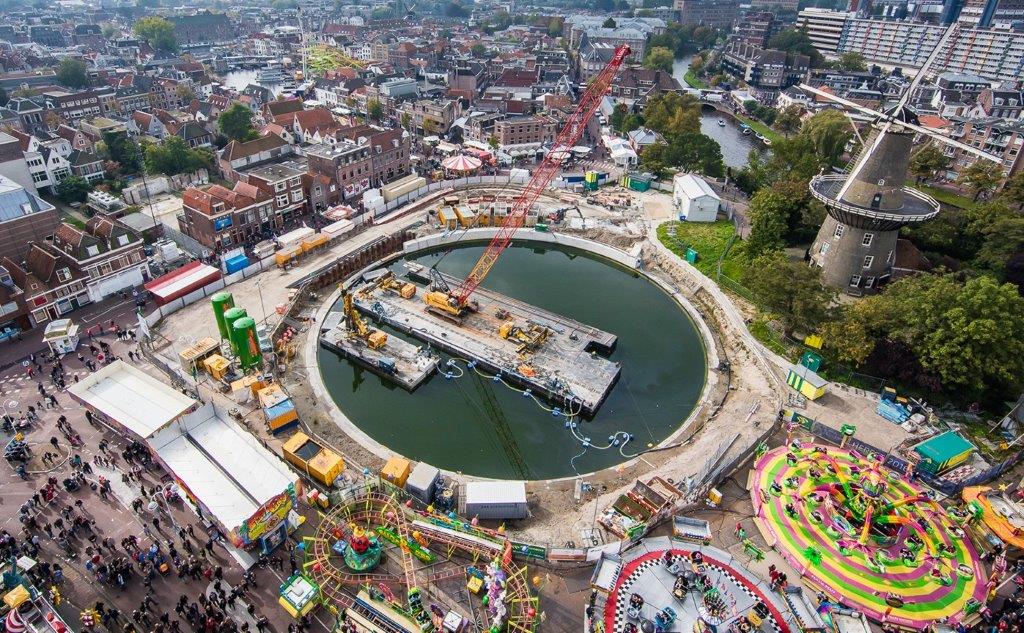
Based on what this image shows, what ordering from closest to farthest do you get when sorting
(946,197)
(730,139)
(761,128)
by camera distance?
(946,197)
(730,139)
(761,128)

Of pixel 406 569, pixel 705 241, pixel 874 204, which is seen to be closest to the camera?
pixel 406 569

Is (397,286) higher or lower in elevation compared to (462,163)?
lower

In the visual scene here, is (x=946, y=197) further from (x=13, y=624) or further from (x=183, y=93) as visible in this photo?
(x=183, y=93)

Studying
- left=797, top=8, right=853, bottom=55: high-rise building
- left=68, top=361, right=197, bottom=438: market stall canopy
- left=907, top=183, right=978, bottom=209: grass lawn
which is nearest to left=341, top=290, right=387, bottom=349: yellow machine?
left=68, top=361, right=197, bottom=438: market stall canopy

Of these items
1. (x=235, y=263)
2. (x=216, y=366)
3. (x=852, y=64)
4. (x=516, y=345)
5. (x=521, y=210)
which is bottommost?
(x=516, y=345)

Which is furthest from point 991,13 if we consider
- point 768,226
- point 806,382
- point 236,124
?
point 236,124

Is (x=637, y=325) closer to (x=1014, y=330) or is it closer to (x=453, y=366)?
(x=453, y=366)

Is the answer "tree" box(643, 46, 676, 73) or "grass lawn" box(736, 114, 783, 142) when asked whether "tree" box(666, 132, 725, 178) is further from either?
"tree" box(643, 46, 676, 73)
